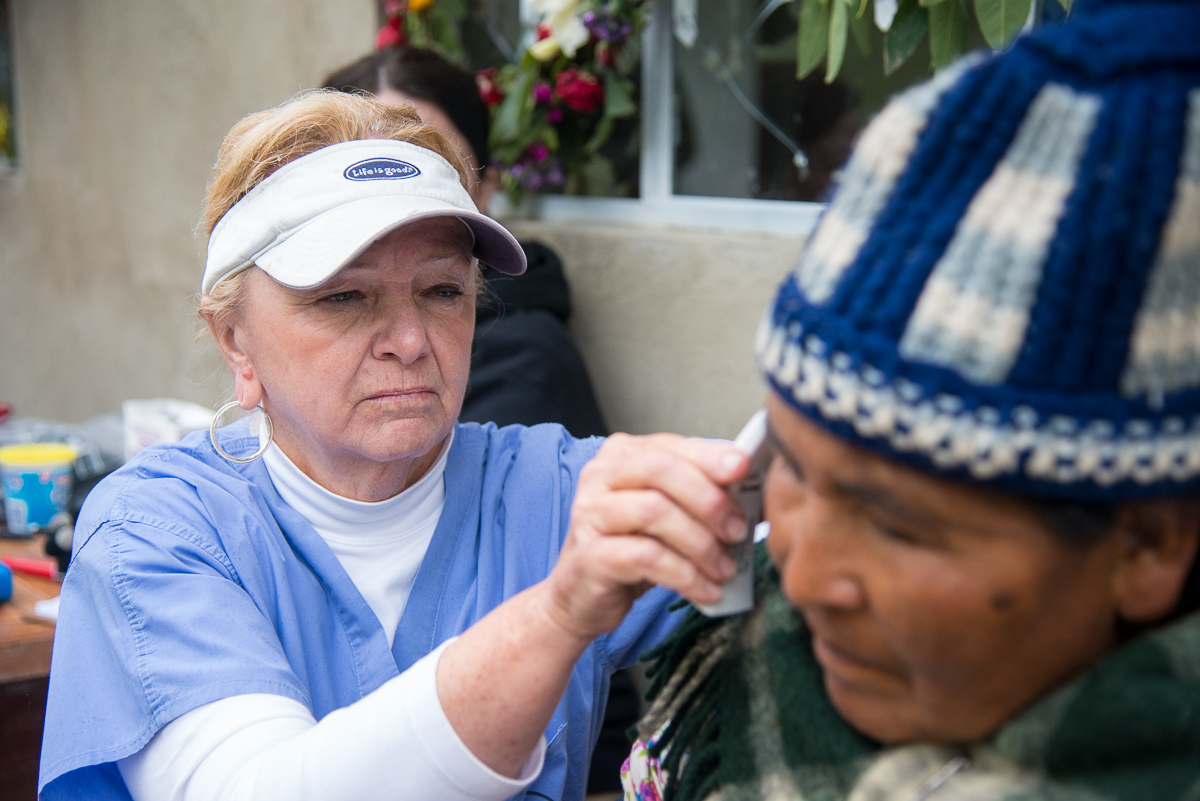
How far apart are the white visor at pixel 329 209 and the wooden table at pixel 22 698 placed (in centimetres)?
109

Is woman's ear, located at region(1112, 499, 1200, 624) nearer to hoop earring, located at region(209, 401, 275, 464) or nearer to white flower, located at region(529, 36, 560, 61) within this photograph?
hoop earring, located at region(209, 401, 275, 464)

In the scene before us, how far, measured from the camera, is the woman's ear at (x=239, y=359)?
1657 millimetres

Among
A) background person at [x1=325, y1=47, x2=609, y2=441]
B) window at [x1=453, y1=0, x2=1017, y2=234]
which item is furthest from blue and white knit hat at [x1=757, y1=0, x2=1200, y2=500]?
background person at [x1=325, y1=47, x2=609, y2=441]

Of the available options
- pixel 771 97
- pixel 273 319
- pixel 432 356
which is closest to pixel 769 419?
pixel 432 356

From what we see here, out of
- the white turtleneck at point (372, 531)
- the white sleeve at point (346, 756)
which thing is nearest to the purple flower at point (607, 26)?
the white turtleneck at point (372, 531)

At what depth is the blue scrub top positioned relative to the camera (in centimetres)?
126

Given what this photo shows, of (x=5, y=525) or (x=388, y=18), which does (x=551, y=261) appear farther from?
(x=5, y=525)

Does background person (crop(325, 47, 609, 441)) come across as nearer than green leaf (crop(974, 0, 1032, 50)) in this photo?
No

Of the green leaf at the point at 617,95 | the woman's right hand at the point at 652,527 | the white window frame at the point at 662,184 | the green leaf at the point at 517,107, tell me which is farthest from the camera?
the green leaf at the point at 517,107


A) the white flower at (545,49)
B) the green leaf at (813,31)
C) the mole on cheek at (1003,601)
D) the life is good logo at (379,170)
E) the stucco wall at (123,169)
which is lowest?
the stucco wall at (123,169)

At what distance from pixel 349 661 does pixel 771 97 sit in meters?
1.96

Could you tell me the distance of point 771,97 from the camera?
2.80 meters

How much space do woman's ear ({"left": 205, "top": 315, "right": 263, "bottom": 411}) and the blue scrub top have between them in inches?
2.6

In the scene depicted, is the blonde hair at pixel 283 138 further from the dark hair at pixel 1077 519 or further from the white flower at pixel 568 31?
the white flower at pixel 568 31
